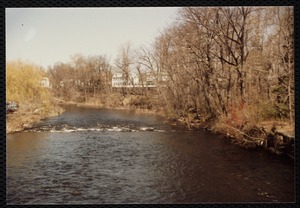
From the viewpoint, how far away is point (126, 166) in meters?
3.60

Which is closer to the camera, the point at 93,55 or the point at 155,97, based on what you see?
the point at 93,55

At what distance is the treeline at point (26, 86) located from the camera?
3520 millimetres

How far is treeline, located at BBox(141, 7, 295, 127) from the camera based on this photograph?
362cm

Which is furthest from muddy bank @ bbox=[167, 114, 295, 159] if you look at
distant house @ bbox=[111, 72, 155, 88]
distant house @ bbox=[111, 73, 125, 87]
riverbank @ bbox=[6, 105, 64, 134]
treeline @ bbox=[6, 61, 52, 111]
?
treeline @ bbox=[6, 61, 52, 111]

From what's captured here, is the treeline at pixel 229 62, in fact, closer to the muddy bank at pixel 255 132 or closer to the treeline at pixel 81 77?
the muddy bank at pixel 255 132

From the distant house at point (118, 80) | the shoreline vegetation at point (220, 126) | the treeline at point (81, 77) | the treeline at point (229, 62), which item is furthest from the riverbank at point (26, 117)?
the treeline at point (229, 62)

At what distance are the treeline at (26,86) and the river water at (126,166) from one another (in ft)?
0.73

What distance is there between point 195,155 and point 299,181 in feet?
3.36

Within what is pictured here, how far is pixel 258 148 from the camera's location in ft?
12.3

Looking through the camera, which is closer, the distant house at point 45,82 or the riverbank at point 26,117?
the riverbank at point 26,117

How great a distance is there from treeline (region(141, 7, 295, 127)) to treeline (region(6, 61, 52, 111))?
3.46ft

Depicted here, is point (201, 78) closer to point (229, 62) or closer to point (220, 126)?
point (229, 62)

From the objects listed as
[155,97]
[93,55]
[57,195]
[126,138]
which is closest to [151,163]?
[126,138]

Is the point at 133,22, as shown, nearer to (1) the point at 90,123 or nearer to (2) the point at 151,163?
(1) the point at 90,123
